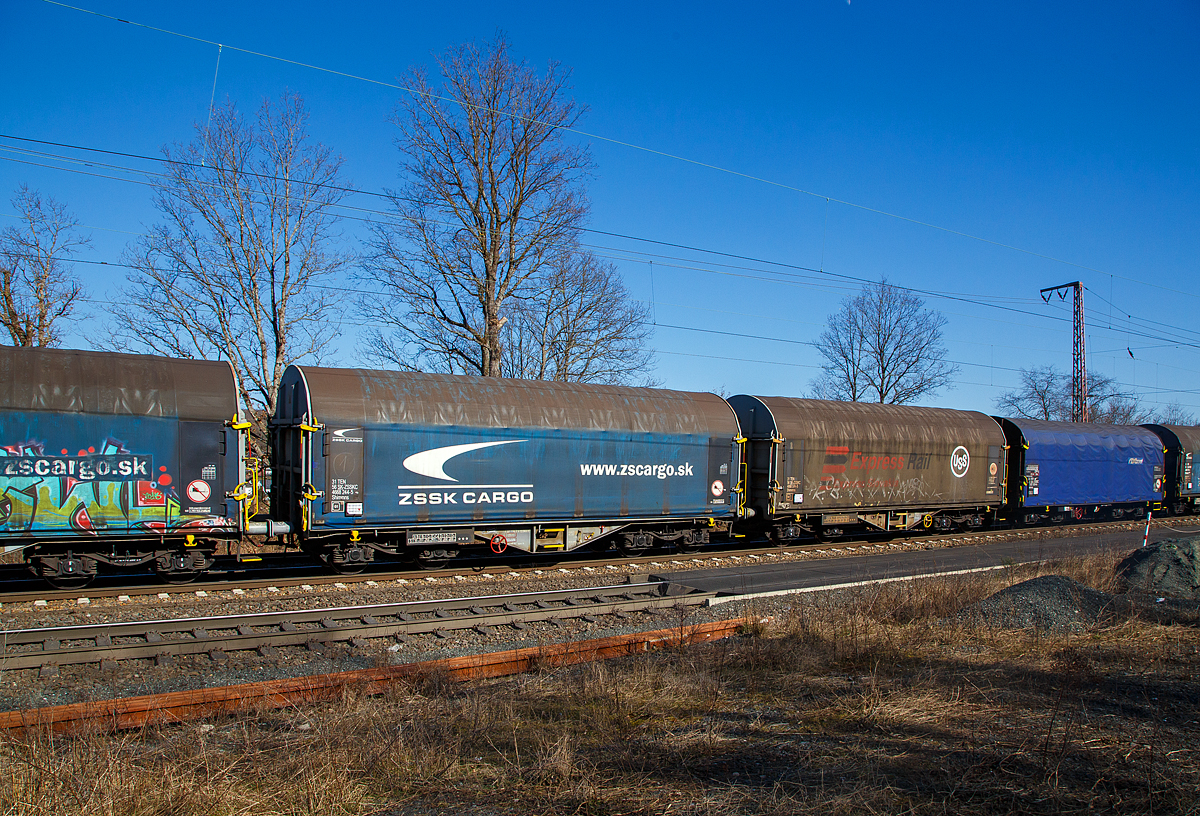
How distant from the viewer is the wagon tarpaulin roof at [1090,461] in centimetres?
2408

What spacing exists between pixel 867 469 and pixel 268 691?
1664 centimetres

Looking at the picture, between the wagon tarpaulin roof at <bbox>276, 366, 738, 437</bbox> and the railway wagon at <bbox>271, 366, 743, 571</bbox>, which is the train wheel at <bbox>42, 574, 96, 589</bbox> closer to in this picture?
the railway wagon at <bbox>271, 366, 743, 571</bbox>

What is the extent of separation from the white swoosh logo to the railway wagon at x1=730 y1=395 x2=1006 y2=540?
803 cm

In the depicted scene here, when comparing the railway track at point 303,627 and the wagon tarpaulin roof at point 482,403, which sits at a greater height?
the wagon tarpaulin roof at point 482,403

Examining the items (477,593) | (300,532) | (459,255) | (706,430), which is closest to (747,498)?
(706,430)

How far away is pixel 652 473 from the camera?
1625 centimetres

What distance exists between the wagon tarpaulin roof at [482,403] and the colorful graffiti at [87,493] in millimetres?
2559

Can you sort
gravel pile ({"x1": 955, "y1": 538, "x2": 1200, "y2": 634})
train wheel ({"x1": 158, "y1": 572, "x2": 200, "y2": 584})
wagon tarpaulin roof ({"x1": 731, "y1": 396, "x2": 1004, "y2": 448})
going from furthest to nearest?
wagon tarpaulin roof ({"x1": 731, "y1": 396, "x2": 1004, "y2": 448}) < train wheel ({"x1": 158, "y1": 572, "x2": 200, "y2": 584}) < gravel pile ({"x1": 955, "y1": 538, "x2": 1200, "y2": 634})

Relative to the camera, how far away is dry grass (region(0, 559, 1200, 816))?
14.7 ft

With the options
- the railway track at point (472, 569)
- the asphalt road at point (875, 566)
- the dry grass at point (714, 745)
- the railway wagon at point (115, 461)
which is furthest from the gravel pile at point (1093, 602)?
the railway wagon at point (115, 461)

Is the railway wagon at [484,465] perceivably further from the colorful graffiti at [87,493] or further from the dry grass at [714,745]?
the dry grass at [714,745]

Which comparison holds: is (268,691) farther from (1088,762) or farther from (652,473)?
(652,473)

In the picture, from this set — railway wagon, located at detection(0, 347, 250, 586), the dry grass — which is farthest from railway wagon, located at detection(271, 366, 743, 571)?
the dry grass

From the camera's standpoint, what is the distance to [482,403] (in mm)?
14531
